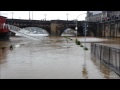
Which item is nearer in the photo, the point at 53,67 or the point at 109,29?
the point at 53,67

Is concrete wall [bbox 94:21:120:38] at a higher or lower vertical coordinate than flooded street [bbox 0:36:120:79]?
higher

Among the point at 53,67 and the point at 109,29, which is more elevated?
the point at 109,29

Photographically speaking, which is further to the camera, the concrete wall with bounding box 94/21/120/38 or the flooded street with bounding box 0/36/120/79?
the concrete wall with bounding box 94/21/120/38

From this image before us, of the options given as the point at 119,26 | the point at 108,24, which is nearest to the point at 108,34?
the point at 108,24

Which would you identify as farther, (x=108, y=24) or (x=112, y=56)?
(x=108, y=24)

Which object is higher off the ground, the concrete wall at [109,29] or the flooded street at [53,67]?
the concrete wall at [109,29]

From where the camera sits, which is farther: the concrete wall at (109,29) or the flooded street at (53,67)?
the concrete wall at (109,29)
